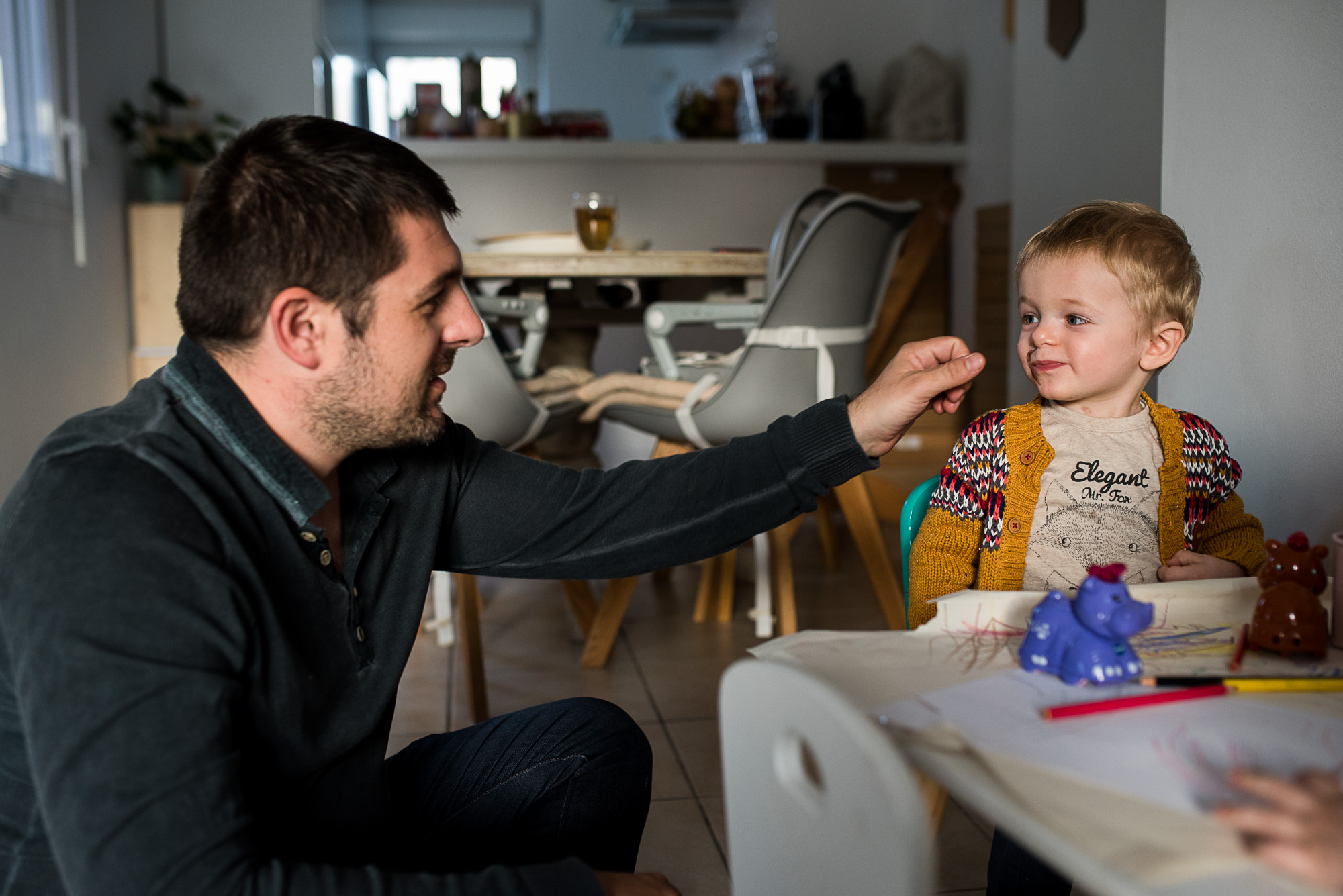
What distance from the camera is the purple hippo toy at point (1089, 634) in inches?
27.6

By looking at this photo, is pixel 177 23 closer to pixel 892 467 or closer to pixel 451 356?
pixel 892 467

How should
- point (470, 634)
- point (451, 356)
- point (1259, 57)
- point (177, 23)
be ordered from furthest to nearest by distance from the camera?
1. point (177, 23)
2. point (470, 634)
3. point (1259, 57)
4. point (451, 356)

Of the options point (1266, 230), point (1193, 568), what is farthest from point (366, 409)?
point (1266, 230)

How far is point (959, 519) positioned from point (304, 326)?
29.8 inches

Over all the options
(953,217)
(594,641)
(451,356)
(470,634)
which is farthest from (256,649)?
(953,217)

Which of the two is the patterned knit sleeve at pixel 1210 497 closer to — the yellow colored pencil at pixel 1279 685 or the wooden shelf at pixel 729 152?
the yellow colored pencil at pixel 1279 685

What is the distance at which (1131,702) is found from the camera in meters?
0.66

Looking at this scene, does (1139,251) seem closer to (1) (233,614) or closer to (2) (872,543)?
(1) (233,614)

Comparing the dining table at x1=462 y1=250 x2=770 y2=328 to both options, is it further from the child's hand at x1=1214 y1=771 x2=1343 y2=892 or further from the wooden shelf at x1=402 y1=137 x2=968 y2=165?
the wooden shelf at x1=402 y1=137 x2=968 y2=165

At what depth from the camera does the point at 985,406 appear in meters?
4.67

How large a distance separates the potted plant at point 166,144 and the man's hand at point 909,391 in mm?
3624

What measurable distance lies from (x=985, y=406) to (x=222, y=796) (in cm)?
432

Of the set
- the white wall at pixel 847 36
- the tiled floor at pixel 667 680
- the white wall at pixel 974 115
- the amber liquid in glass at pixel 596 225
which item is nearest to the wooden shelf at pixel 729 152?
the white wall at pixel 974 115

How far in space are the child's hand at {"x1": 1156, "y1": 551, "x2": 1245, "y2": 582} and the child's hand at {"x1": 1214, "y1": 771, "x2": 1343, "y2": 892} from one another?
0.56 m
